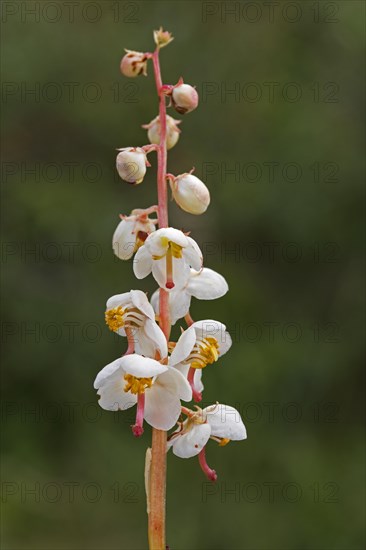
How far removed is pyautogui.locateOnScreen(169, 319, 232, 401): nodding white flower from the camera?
1.25m

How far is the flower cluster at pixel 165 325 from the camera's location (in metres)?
1.24

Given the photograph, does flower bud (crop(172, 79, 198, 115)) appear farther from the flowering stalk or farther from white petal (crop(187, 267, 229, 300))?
white petal (crop(187, 267, 229, 300))

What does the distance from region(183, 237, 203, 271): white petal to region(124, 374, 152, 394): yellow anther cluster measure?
21cm

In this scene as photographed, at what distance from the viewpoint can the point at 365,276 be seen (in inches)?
162

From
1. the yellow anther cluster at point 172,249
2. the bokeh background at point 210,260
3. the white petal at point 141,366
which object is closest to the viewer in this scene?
the white petal at point 141,366

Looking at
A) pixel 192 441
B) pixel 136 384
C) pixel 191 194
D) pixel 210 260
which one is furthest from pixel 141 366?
pixel 210 260

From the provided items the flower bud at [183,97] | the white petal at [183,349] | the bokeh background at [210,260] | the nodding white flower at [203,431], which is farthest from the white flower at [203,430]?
the bokeh background at [210,260]

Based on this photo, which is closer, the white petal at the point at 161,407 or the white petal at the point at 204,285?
the white petal at the point at 161,407

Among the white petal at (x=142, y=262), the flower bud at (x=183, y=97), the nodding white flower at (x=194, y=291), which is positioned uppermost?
the flower bud at (x=183, y=97)

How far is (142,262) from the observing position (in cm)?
134

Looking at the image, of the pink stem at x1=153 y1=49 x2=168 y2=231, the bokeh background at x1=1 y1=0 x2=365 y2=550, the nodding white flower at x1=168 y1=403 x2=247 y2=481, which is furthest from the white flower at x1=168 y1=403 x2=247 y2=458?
the bokeh background at x1=1 y1=0 x2=365 y2=550

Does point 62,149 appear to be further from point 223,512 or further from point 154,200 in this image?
point 223,512

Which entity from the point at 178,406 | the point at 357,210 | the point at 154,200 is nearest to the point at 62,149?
the point at 154,200

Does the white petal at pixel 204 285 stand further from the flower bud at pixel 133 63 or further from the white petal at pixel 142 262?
the flower bud at pixel 133 63
